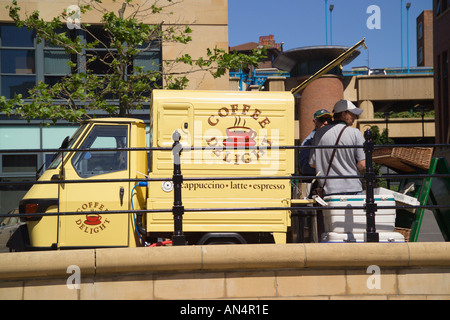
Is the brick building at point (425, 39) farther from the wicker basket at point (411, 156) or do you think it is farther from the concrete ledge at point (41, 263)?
the concrete ledge at point (41, 263)

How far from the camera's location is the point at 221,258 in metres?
4.84

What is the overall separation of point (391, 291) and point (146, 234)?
2984mm

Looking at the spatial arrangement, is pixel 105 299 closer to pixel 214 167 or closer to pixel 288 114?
pixel 214 167

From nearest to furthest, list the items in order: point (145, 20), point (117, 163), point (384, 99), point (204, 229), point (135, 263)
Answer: point (135, 263)
point (204, 229)
point (117, 163)
point (145, 20)
point (384, 99)

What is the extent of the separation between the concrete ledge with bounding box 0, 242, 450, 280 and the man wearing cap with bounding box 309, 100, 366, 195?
1.22 m

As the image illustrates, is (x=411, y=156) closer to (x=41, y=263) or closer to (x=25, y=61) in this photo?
(x=41, y=263)

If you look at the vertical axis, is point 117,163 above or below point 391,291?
above

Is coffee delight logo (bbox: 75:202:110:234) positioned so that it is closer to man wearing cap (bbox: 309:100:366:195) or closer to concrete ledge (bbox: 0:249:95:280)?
concrete ledge (bbox: 0:249:95:280)

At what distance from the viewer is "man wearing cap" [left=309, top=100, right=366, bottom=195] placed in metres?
6.07

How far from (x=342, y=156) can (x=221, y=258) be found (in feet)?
7.01

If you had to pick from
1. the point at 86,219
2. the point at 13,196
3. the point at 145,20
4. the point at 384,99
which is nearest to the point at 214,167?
the point at 86,219

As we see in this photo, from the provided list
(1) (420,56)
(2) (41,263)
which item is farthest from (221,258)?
(1) (420,56)

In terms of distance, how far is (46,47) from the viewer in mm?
15508

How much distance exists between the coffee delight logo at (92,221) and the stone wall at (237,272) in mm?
1664
